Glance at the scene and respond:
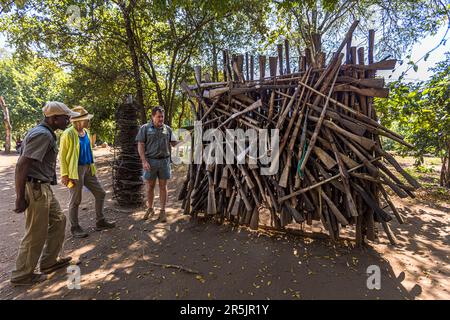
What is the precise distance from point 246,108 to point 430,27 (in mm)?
7461

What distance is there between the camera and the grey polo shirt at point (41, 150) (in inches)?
101

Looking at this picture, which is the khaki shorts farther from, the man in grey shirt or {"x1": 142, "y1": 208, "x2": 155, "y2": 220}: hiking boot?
{"x1": 142, "y1": 208, "x2": 155, "y2": 220}: hiking boot

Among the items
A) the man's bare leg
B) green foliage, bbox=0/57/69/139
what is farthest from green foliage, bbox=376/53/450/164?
green foliage, bbox=0/57/69/139

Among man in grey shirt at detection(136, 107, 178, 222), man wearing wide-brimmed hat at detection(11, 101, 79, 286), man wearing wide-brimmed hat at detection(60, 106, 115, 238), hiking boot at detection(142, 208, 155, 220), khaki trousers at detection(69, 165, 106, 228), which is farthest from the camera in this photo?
hiking boot at detection(142, 208, 155, 220)

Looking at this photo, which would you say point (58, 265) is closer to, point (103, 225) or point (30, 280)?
point (30, 280)

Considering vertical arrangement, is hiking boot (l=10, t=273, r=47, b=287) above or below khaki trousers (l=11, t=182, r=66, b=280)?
below

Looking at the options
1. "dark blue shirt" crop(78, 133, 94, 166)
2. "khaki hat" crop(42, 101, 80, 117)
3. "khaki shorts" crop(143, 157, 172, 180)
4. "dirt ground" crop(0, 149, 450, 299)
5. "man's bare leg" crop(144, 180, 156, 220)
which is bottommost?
"dirt ground" crop(0, 149, 450, 299)

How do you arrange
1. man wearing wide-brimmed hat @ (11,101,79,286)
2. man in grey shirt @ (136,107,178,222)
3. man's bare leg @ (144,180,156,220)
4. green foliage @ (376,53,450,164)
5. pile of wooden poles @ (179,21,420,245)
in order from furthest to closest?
green foliage @ (376,53,450,164) < man's bare leg @ (144,180,156,220) < man in grey shirt @ (136,107,178,222) < pile of wooden poles @ (179,21,420,245) < man wearing wide-brimmed hat @ (11,101,79,286)

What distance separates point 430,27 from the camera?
716 cm

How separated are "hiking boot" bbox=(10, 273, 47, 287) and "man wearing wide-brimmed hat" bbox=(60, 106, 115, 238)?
3.71 feet

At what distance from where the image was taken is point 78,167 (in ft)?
12.4

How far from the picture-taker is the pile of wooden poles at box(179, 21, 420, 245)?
3217 mm

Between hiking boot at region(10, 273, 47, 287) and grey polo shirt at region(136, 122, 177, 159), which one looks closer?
hiking boot at region(10, 273, 47, 287)
